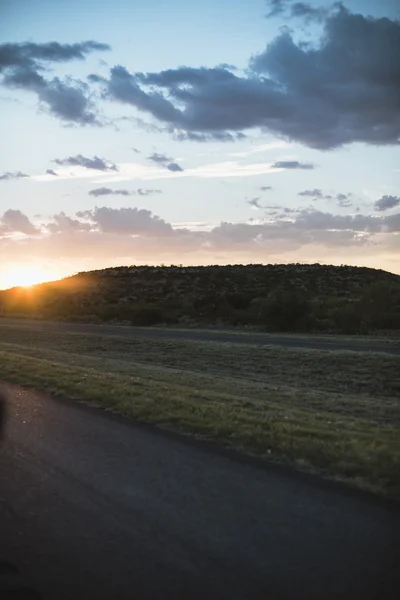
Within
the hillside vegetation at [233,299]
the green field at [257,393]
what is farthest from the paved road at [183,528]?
the hillside vegetation at [233,299]

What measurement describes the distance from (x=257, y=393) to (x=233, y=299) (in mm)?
34936

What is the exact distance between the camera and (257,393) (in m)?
14.6

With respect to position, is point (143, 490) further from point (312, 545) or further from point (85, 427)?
point (85, 427)

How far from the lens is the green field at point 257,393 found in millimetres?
8076

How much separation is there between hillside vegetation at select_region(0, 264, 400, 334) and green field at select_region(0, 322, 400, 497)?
455 inches

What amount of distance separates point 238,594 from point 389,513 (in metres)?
2.25

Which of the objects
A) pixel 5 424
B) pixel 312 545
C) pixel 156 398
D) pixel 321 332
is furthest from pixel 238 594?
pixel 321 332

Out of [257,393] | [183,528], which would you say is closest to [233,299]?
[257,393]

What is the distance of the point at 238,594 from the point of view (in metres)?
4.13

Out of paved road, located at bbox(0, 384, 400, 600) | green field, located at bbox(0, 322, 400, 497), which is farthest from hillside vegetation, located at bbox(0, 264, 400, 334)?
paved road, located at bbox(0, 384, 400, 600)

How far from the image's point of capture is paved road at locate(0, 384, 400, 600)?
169 inches

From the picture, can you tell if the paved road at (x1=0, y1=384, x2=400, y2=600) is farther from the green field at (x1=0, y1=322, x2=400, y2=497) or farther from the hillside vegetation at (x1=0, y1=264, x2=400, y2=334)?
the hillside vegetation at (x1=0, y1=264, x2=400, y2=334)

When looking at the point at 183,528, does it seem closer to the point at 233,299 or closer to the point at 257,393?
the point at 257,393

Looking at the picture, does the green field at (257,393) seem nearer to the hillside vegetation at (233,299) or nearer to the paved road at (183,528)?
the paved road at (183,528)
